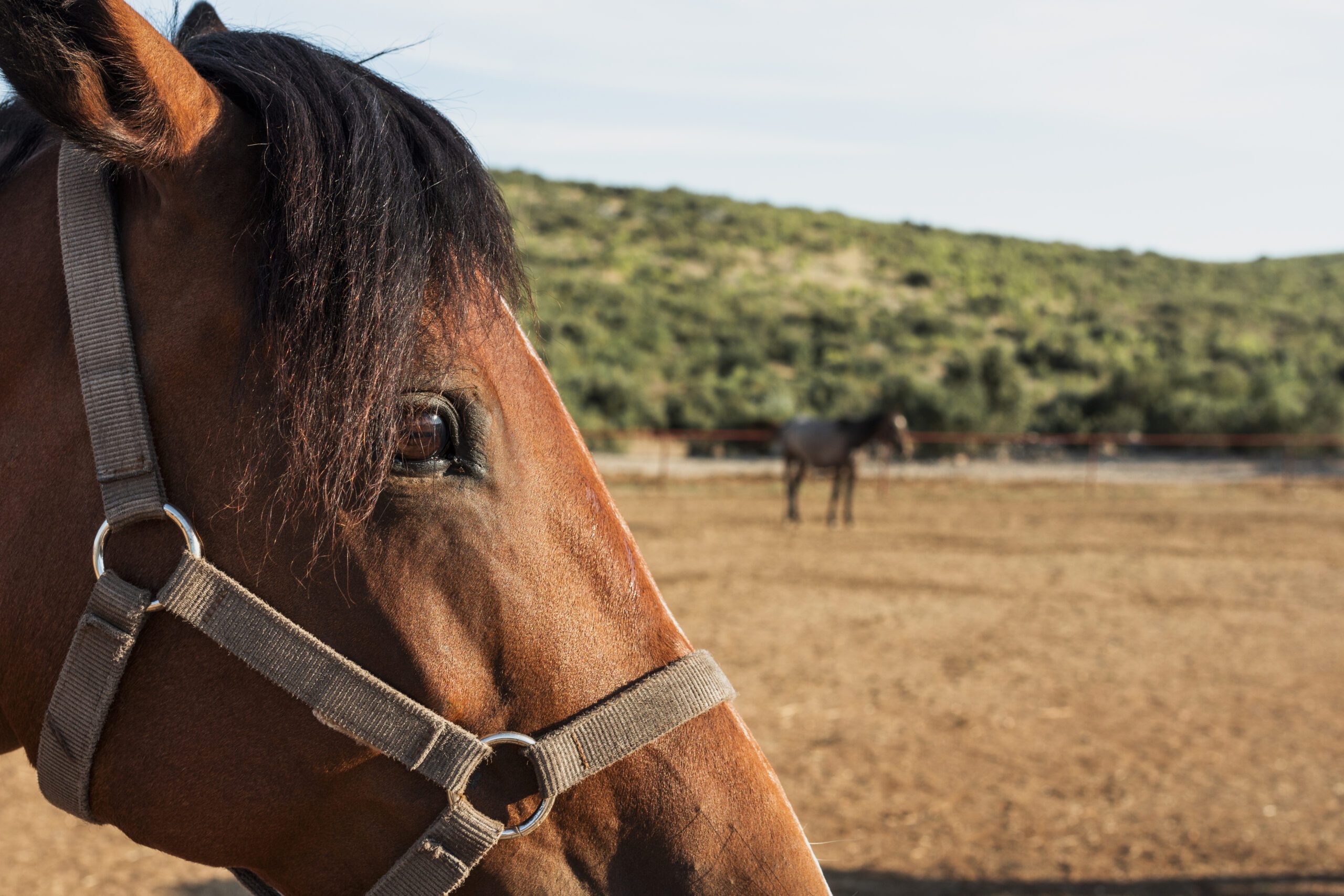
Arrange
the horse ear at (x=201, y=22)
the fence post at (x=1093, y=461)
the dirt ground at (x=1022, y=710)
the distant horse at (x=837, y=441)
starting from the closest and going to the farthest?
the horse ear at (x=201, y=22)
the dirt ground at (x=1022, y=710)
the distant horse at (x=837, y=441)
the fence post at (x=1093, y=461)

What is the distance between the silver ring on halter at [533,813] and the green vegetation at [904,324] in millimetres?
17410

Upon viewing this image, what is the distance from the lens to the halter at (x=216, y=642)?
1.03 metres

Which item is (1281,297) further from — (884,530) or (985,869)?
(985,869)

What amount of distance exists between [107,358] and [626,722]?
71 centimetres

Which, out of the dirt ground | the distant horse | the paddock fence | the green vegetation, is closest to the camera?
the dirt ground

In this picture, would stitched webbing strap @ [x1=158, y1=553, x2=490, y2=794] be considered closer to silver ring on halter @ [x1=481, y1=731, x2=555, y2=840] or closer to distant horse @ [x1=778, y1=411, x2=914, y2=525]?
silver ring on halter @ [x1=481, y1=731, x2=555, y2=840]

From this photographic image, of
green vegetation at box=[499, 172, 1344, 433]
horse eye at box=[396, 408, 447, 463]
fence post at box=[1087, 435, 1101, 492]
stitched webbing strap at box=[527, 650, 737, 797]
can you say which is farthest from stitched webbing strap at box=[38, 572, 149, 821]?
fence post at box=[1087, 435, 1101, 492]

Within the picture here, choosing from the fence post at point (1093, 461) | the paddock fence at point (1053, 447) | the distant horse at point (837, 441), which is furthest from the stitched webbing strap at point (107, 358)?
the fence post at point (1093, 461)

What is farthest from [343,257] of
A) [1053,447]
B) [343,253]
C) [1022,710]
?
[1053,447]

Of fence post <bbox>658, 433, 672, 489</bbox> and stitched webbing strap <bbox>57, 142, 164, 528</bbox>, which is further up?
stitched webbing strap <bbox>57, 142, 164, 528</bbox>

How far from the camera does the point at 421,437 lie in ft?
3.54

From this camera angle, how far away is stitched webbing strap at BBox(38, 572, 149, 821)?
1031 millimetres

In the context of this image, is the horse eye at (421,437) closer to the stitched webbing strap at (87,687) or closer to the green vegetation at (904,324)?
the stitched webbing strap at (87,687)

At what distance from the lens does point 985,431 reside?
78.3 feet
